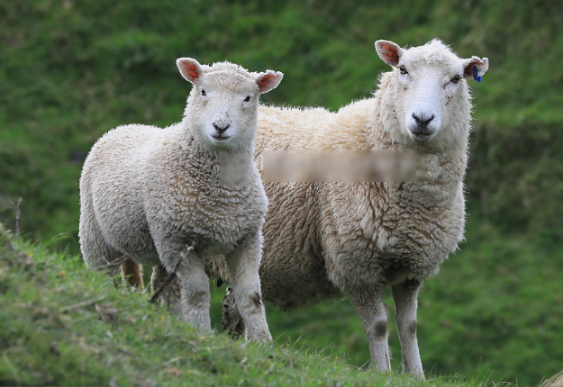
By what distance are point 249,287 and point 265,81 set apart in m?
1.47

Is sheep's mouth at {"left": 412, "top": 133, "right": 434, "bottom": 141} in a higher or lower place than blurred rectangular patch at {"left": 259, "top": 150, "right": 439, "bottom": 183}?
higher

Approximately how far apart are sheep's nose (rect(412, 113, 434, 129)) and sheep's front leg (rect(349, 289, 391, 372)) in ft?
4.82

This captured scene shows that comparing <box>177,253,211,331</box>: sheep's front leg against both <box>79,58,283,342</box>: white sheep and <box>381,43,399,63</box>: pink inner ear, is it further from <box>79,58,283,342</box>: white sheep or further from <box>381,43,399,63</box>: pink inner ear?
<box>381,43,399,63</box>: pink inner ear

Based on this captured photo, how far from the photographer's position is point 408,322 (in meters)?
7.28

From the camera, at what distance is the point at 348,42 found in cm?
A: 1856

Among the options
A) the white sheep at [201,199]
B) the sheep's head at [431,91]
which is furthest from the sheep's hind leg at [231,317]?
the sheep's head at [431,91]

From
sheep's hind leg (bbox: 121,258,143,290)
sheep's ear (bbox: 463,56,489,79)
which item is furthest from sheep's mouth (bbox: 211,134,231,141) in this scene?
sheep's ear (bbox: 463,56,489,79)

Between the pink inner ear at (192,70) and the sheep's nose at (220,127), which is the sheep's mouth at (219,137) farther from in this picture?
the pink inner ear at (192,70)

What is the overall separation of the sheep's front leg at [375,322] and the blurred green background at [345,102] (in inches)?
260

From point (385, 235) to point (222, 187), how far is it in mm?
1555

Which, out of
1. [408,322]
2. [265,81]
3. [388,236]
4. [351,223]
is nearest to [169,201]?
[265,81]

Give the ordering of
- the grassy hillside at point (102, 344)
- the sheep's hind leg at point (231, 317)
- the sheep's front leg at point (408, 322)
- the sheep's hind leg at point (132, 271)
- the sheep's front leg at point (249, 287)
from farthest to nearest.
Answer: the sheep's hind leg at point (231, 317), the sheep's hind leg at point (132, 271), the sheep's front leg at point (408, 322), the sheep's front leg at point (249, 287), the grassy hillside at point (102, 344)

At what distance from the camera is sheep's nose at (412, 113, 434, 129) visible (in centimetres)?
658

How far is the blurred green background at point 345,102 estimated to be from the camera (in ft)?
47.0
